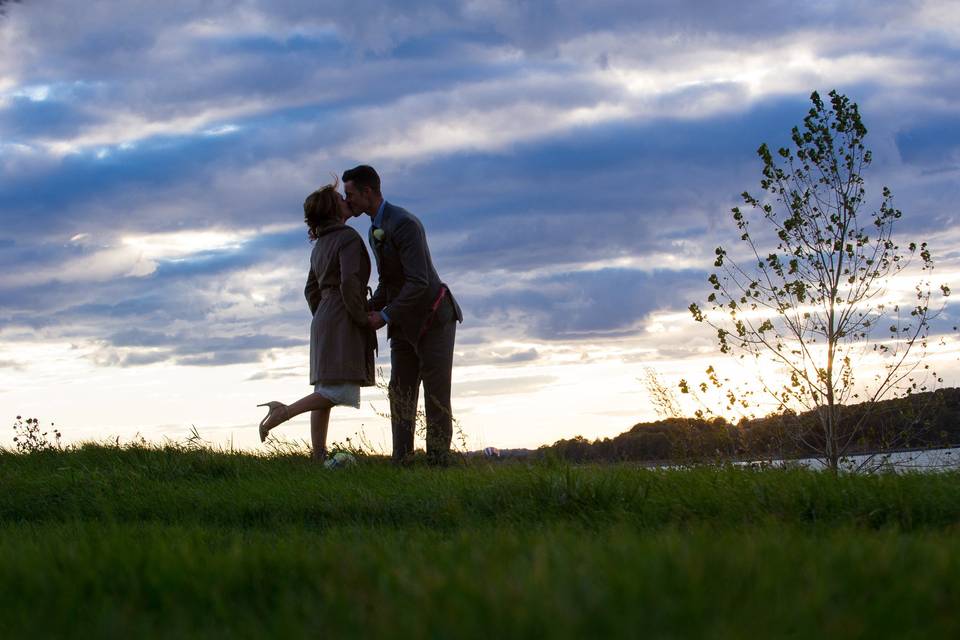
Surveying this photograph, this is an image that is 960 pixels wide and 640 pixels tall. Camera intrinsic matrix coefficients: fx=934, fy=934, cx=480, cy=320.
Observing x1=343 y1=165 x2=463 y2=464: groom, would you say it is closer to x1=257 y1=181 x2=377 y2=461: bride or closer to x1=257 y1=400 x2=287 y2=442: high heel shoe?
x1=257 y1=181 x2=377 y2=461: bride

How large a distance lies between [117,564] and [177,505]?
4.16 metres

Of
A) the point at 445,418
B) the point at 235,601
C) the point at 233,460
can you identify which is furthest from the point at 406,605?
the point at 233,460

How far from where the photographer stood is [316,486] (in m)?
8.05

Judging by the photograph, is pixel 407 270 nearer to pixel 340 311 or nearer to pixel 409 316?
pixel 409 316

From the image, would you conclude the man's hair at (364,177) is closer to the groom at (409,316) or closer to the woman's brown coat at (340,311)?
the groom at (409,316)

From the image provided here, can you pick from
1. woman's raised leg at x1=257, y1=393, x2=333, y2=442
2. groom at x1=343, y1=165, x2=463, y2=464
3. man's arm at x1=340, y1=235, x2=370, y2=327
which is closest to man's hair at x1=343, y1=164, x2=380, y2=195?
groom at x1=343, y1=165, x2=463, y2=464

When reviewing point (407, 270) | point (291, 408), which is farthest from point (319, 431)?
point (407, 270)

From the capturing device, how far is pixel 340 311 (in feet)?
31.9

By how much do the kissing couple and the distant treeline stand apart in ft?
7.72

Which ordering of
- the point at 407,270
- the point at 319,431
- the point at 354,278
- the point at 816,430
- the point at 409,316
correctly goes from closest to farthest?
1. the point at 407,270
2. the point at 409,316
3. the point at 354,278
4. the point at 319,431
5. the point at 816,430

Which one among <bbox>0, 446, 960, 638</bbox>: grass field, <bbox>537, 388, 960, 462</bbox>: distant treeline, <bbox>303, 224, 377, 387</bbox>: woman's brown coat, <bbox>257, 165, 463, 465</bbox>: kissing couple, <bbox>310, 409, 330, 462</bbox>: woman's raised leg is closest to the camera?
<bbox>0, 446, 960, 638</bbox>: grass field

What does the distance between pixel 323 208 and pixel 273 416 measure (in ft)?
7.58

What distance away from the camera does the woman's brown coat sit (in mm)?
9516

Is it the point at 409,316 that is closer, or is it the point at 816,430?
the point at 409,316
